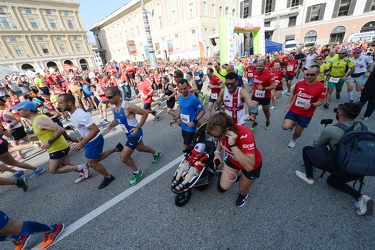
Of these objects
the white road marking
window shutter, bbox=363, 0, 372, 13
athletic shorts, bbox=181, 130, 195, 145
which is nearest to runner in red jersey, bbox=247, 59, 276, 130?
athletic shorts, bbox=181, 130, 195, 145

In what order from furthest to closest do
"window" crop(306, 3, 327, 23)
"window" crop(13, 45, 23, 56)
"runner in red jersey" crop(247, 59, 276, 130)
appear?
"window" crop(13, 45, 23, 56)
"window" crop(306, 3, 327, 23)
"runner in red jersey" crop(247, 59, 276, 130)

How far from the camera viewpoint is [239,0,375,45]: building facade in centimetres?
2938

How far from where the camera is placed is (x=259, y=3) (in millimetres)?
38625

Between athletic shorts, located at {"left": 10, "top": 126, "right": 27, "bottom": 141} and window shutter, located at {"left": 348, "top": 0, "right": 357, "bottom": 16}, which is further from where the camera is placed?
window shutter, located at {"left": 348, "top": 0, "right": 357, "bottom": 16}

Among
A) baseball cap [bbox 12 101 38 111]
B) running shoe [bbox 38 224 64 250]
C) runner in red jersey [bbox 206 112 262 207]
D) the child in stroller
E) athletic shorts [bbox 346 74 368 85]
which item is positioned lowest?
running shoe [bbox 38 224 64 250]

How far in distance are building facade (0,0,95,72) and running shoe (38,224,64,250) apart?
156 feet

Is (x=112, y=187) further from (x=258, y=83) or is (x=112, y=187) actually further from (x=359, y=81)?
(x=359, y=81)

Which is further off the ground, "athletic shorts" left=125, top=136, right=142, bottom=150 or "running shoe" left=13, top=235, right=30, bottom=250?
"athletic shorts" left=125, top=136, right=142, bottom=150

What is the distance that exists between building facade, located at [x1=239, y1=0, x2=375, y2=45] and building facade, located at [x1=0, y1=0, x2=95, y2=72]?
4540 cm

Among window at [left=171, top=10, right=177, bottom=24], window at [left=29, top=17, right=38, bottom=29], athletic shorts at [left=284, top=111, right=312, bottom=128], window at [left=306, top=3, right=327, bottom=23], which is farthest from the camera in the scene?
window at [left=29, top=17, right=38, bottom=29]

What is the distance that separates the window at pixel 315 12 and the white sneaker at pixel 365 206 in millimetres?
44680

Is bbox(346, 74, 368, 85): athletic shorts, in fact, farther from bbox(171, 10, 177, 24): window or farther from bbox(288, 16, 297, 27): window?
bbox(288, 16, 297, 27): window

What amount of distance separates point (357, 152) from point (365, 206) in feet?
2.91

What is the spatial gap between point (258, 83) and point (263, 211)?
11.6 ft
